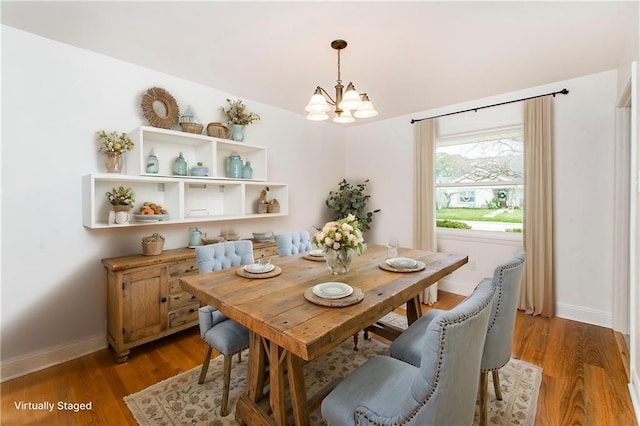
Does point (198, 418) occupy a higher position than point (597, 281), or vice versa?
point (597, 281)

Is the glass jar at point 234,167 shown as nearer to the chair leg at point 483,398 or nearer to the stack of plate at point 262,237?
the stack of plate at point 262,237

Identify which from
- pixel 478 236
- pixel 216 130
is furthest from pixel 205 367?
pixel 478 236

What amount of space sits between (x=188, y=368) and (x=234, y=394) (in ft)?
1.85

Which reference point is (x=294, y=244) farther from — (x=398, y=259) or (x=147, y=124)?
(x=147, y=124)

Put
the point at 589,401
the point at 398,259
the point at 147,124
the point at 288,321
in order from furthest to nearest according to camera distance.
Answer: the point at 147,124
the point at 398,259
the point at 589,401
the point at 288,321

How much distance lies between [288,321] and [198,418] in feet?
3.69

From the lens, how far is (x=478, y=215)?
12.7 feet

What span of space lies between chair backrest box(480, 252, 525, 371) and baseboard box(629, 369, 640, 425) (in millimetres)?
990

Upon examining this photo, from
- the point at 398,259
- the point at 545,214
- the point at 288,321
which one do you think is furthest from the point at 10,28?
the point at 545,214

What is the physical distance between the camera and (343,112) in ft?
7.48

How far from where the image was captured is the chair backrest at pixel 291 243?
277 cm

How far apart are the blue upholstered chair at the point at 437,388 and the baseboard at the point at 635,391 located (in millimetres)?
1499

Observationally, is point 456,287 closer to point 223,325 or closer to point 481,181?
point 481,181

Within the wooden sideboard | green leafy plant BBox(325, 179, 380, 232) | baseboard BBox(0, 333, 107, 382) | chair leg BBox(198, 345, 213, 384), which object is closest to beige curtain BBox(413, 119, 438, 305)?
green leafy plant BBox(325, 179, 380, 232)
